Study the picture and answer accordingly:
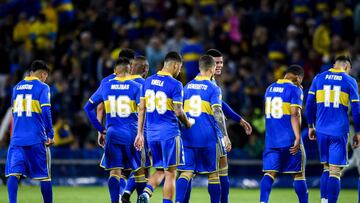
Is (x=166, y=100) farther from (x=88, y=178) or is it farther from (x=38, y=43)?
(x=38, y=43)

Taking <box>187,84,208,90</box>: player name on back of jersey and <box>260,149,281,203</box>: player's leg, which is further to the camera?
<box>260,149,281,203</box>: player's leg

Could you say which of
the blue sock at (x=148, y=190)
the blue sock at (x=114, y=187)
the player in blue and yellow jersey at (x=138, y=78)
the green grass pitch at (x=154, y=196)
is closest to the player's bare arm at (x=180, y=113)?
the blue sock at (x=148, y=190)

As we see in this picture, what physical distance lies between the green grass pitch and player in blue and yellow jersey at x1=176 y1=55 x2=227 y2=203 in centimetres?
370

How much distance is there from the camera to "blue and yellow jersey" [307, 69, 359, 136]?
1645cm

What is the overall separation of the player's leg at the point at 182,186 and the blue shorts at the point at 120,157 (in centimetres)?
126

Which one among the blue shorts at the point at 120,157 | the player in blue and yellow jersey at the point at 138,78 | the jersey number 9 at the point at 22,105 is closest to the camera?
the jersey number 9 at the point at 22,105

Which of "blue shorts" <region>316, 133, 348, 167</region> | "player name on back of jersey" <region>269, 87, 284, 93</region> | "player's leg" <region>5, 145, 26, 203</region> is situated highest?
"player name on back of jersey" <region>269, 87, 284, 93</region>

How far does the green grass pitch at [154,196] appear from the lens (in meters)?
20.0

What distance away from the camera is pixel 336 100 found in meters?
16.5

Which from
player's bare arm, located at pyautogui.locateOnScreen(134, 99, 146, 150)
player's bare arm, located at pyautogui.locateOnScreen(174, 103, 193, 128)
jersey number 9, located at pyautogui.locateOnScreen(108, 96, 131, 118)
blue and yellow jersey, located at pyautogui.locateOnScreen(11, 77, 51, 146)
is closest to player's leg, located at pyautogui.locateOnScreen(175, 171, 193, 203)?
player's bare arm, located at pyautogui.locateOnScreen(134, 99, 146, 150)

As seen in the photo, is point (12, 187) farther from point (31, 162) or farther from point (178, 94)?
point (178, 94)

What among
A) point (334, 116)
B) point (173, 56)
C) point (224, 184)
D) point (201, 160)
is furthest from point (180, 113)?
point (334, 116)

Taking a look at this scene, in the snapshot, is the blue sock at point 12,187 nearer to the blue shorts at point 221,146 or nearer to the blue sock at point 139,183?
the blue sock at point 139,183

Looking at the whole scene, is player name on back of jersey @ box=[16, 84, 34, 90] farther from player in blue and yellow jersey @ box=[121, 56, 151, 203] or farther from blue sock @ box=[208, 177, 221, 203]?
blue sock @ box=[208, 177, 221, 203]
